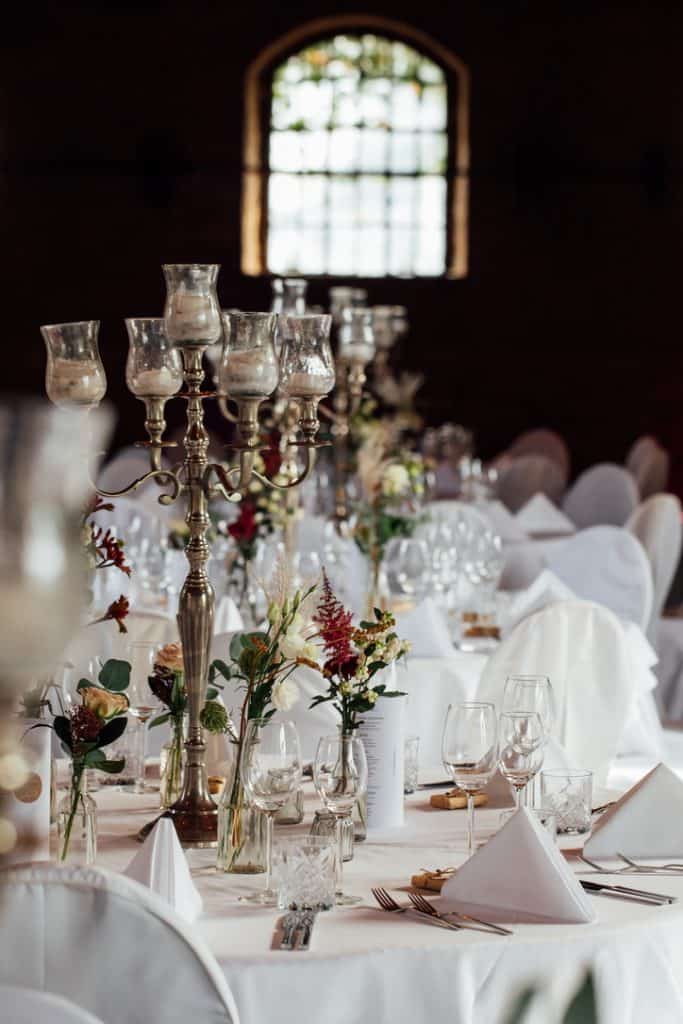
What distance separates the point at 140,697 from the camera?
2.66 metres

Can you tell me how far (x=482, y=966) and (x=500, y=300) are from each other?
10.7 m

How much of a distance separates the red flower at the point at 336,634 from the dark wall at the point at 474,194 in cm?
999

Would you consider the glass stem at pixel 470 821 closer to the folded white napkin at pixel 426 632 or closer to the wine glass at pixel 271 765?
the wine glass at pixel 271 765

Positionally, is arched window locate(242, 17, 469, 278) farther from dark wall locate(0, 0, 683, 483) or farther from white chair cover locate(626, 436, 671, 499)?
white chair cover locate(626, 436, 671, 499)

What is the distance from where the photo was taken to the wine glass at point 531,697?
2359 mm

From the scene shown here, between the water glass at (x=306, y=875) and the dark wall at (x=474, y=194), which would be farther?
the dark wall at (x=474, y=194)

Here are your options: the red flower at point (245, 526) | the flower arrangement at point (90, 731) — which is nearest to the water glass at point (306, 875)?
the flower arrangement at point (90, 731)

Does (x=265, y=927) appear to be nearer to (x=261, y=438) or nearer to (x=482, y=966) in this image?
(x=482, y=966)

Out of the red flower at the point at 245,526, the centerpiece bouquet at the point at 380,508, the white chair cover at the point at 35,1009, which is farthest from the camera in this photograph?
the centerpiece bouquet at the point at 380,508

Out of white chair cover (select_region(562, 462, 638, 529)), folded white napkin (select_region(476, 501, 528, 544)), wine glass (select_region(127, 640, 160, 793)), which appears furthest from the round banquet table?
white chair cover (select_region(562, 462, 638, 529))

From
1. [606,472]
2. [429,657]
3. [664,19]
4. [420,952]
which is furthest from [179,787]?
[664,19]

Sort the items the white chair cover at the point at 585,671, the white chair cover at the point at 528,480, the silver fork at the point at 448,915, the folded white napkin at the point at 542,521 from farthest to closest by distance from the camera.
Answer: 1. the white chair cover at the point at 528,480
2. the folded white napkin at the point at 542,521
3. the white chair cover at the point at 585,671
4. the silver fork at the point at 448,915

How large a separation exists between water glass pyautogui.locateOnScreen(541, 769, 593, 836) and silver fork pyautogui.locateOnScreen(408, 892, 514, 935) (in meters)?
0.43

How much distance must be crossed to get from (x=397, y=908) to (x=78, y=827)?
47 cm
